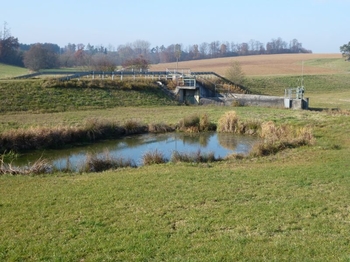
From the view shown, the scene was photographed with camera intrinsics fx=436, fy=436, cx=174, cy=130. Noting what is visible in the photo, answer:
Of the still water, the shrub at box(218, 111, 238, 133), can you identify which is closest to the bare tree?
the still water

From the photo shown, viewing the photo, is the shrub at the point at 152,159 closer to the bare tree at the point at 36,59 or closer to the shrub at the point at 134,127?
the shrub at the point at 134,127

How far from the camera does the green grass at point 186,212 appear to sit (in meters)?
7.48

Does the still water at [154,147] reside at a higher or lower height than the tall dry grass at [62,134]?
lower

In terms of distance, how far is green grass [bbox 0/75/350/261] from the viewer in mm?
7477

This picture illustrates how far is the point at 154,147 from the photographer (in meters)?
21.8

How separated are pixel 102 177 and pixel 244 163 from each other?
5.37 m

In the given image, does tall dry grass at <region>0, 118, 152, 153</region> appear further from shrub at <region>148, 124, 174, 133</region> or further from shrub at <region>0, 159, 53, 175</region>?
shrub at <region>0, 159, 53, 175</region>

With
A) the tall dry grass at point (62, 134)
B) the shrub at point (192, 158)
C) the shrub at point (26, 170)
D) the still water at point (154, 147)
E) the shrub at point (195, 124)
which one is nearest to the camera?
the shrub at point (26, 170)

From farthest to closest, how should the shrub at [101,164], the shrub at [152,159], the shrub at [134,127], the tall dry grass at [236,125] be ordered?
1. the shrub at [134,127]
2. the tall dry grass at [236,125]
3. the shrub at [152,159]
4. the shrub at [101,164]

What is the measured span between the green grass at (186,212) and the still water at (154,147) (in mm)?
4063

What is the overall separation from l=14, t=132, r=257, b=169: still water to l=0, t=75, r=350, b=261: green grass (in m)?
4.06

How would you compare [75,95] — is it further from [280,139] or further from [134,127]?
[280,139]

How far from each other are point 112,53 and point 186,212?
447 feet

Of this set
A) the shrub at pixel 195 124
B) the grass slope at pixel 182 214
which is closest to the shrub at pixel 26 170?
the grass slope at pixel 182 214
